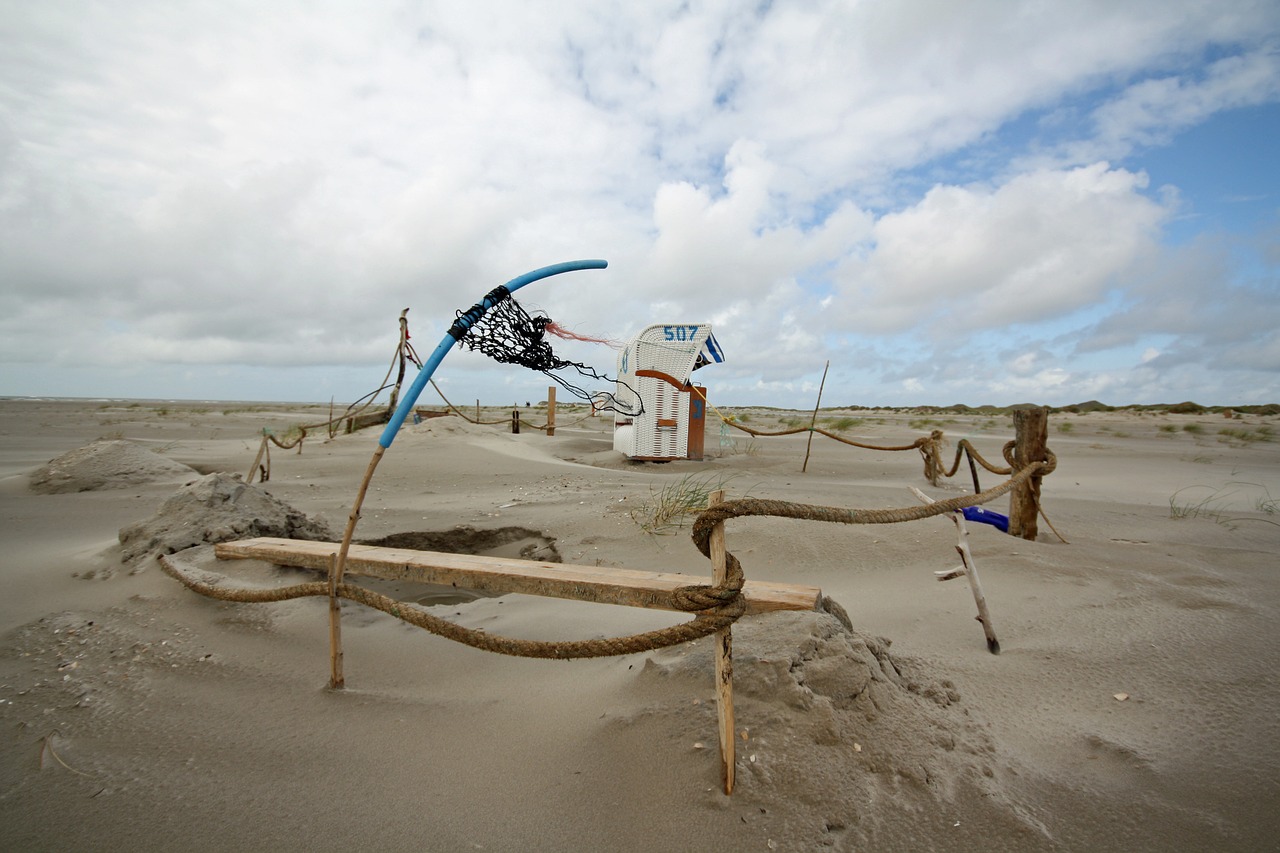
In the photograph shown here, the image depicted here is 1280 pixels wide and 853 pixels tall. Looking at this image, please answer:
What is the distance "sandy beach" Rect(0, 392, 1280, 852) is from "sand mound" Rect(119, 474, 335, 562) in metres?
0.20

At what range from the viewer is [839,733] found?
2123 mm

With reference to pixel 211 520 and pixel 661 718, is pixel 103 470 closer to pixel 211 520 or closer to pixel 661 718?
pixel 211 520

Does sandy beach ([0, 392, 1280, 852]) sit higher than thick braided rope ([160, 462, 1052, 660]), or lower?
lower

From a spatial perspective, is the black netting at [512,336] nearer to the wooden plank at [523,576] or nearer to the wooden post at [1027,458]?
the wooden plank at [523,576]

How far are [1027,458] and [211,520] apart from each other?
6.33m

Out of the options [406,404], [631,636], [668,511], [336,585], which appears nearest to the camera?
[631,636]

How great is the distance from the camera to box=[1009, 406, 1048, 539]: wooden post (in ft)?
16.1

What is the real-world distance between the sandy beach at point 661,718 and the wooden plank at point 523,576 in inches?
5.7

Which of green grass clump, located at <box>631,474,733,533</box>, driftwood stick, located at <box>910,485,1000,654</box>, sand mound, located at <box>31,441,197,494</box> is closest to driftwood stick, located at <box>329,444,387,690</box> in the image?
driftwood stick, located at <box>910,485,1000,654</box>

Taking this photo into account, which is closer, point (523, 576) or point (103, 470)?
point (523, 576)

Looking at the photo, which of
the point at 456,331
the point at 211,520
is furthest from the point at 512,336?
the point at 211,520

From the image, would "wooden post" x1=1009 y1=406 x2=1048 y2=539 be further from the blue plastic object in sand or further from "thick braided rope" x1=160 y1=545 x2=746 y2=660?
"thick braided rope" x1=160 y1=545 x2=746 y2=660

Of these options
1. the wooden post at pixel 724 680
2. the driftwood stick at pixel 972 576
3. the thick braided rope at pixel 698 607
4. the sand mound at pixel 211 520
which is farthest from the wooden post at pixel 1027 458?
the sand mound at pixel 211 520

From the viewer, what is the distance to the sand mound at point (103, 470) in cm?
790
